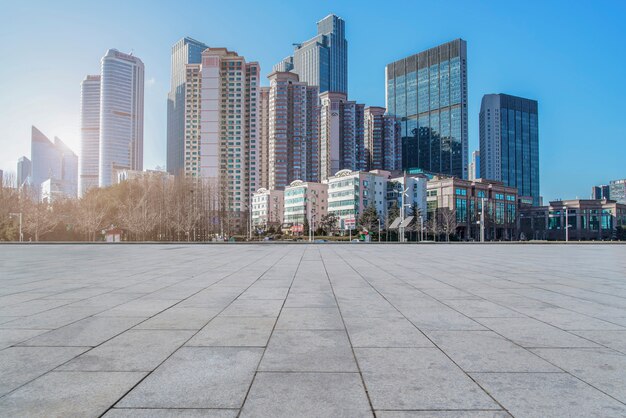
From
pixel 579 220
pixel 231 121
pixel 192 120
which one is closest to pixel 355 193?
pixel 231 121

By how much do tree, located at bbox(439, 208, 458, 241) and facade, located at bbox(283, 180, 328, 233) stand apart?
104ft

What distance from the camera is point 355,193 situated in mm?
99562

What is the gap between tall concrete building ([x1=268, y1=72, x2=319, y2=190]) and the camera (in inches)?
5669

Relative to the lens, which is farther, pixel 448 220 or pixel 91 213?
pixel 448 220

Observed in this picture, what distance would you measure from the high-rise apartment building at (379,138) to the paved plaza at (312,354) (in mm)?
164468

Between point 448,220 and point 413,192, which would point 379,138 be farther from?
point 448,220

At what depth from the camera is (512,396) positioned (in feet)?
10.2

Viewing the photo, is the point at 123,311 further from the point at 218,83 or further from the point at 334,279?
the point at 218,83

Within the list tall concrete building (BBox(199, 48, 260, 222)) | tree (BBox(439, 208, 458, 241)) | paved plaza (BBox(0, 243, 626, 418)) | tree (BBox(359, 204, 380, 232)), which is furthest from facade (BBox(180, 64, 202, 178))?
paved plaza (BBox(0, 243, 626, 418))

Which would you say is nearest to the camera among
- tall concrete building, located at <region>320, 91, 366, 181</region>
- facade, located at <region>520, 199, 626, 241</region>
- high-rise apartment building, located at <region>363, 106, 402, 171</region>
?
facade, located at <region>520, 199, 626, 241</region>

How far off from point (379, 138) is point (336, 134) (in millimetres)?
20187

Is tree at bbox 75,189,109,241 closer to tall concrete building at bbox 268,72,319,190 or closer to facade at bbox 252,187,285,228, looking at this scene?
facade at bbox 252,187,285,228

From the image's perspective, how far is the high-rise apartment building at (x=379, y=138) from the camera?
16850 cm

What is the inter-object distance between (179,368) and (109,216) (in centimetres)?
6126
